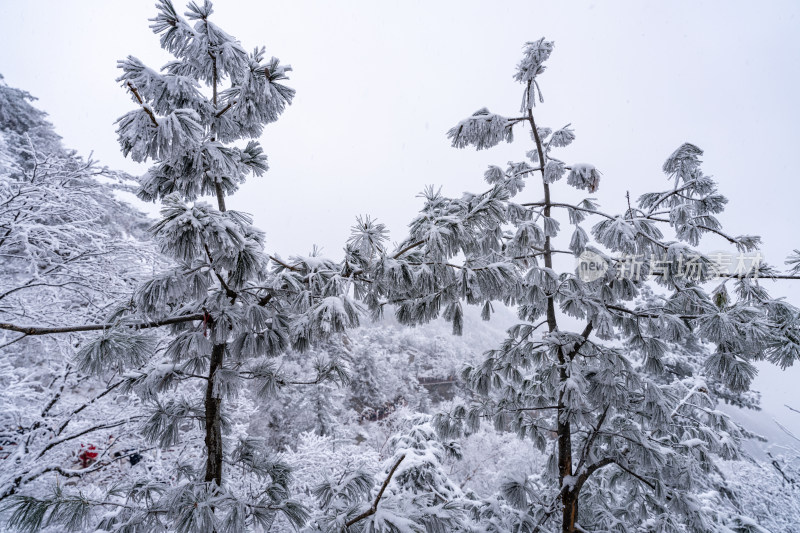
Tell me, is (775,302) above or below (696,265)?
below

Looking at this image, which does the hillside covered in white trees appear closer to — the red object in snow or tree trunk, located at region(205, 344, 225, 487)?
tree trunk, located at region(205, 344, 225, 487)

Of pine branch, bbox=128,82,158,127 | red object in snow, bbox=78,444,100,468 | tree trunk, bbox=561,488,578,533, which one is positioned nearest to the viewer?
pine branch, bbox=128,82,158,127

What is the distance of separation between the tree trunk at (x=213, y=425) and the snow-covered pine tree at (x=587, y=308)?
45.4 inches

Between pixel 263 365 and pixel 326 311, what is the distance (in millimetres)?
1382

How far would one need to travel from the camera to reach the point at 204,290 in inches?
80.0

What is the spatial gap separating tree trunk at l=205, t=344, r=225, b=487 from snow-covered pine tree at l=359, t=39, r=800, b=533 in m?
1.15

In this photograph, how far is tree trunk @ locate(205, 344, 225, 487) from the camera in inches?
88.8

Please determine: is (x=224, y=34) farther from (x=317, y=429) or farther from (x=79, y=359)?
(x=317, y=429)

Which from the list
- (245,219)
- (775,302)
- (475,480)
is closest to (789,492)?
(775,302)

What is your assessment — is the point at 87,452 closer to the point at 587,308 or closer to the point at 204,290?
the point at 204,290

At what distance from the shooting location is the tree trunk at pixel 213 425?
2.26 metres

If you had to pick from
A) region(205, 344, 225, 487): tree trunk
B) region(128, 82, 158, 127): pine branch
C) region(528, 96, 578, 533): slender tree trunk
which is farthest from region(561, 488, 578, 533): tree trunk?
region(128, 82, 158, 127): pine branch

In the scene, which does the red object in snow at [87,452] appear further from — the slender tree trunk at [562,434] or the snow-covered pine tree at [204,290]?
the slender tree trunk at [562,434]

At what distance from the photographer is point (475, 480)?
13875 millimetres
